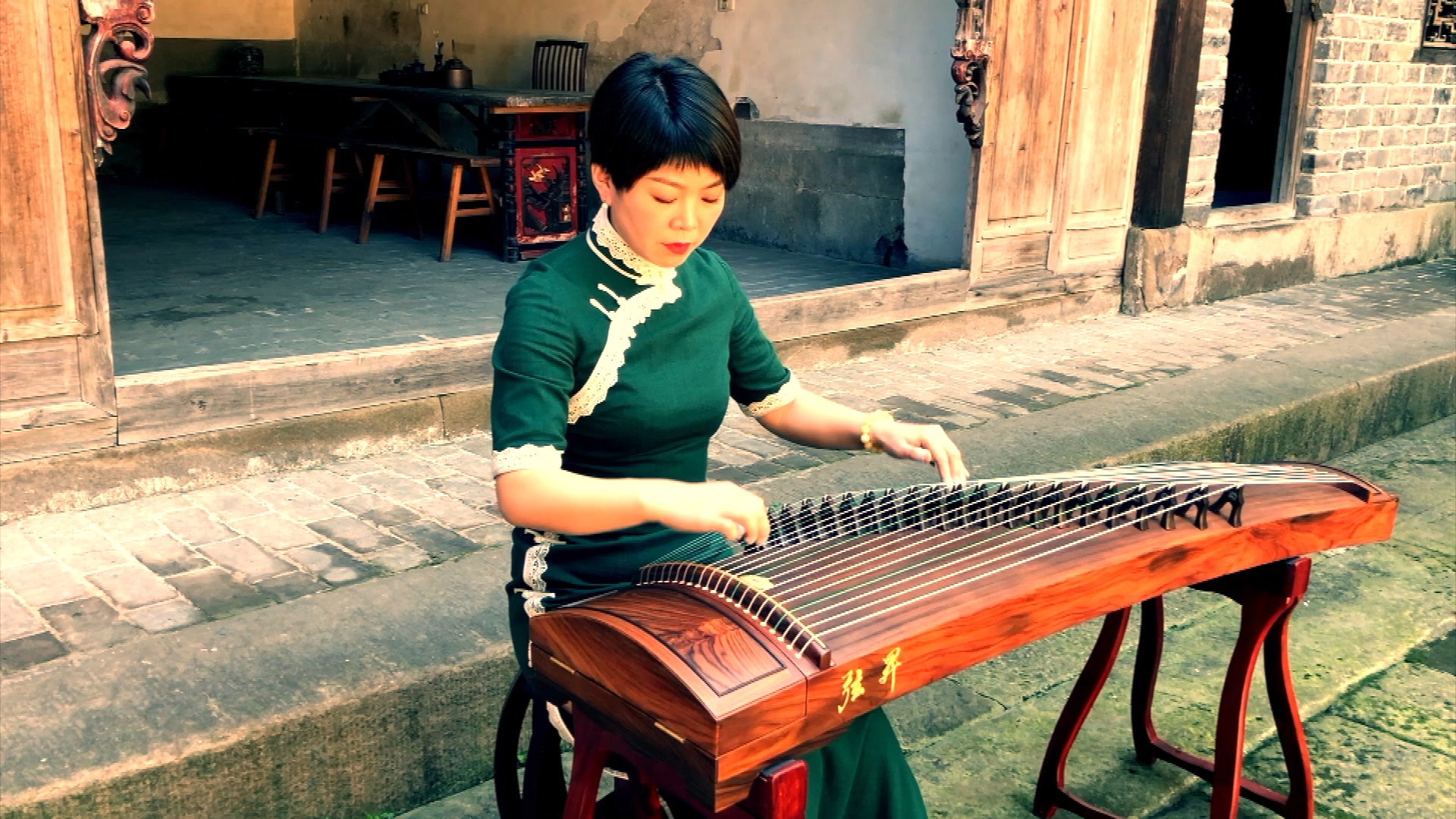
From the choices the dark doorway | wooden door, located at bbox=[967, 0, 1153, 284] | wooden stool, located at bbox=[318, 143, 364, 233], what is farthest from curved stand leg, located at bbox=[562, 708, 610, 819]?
the dark doorway

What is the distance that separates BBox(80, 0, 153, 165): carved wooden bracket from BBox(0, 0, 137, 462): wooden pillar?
0.01 metres

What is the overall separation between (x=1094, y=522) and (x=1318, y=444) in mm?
4177

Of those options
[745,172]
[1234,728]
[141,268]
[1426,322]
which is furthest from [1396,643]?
[141,268]

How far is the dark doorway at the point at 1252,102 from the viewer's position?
31.4 ft

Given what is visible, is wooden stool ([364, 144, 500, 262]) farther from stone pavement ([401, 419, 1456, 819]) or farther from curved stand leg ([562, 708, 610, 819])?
curved stand leg ([562, 708, 610, 819])

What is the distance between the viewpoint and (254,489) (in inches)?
160

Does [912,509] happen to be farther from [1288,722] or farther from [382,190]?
[382,190]

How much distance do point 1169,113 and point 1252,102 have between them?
3260 millimetres

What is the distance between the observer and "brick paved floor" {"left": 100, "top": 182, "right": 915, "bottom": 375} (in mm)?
5512

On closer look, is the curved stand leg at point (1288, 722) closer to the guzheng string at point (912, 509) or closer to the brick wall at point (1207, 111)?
the guzheng string at point (912, 509)

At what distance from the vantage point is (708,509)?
1.70m

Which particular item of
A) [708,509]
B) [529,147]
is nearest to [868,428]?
[708,509]

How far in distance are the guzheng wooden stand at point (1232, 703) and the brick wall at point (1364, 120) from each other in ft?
17.2

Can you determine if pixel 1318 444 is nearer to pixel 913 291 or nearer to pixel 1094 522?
pixel 913 291
